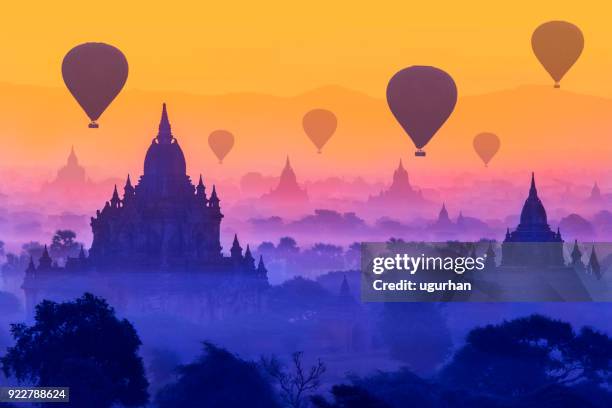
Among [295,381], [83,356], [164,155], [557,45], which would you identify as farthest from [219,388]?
[164,155]

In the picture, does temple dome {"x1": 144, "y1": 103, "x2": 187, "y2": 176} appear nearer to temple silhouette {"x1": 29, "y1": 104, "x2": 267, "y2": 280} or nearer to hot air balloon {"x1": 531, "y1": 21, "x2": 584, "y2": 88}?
temple silhouette {"x1": 29, "y1": 104, "x2": 267, "y2": 280}

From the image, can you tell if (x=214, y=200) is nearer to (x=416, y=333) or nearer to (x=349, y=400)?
(x=416, y=333)

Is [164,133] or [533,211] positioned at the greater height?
[164,133]

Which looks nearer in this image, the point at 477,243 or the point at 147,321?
the point at 147,321

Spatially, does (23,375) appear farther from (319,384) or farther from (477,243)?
(477,243)

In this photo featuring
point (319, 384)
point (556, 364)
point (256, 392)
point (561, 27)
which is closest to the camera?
point (256, 392)

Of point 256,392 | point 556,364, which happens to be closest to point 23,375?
point 256,392

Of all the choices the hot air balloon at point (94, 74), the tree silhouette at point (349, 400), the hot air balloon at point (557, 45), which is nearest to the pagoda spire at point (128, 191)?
the hot air balloon at point (94, 74)

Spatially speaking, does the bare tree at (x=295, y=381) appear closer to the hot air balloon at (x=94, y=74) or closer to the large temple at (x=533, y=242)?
the hot air balloon at (x=94, y=74)
